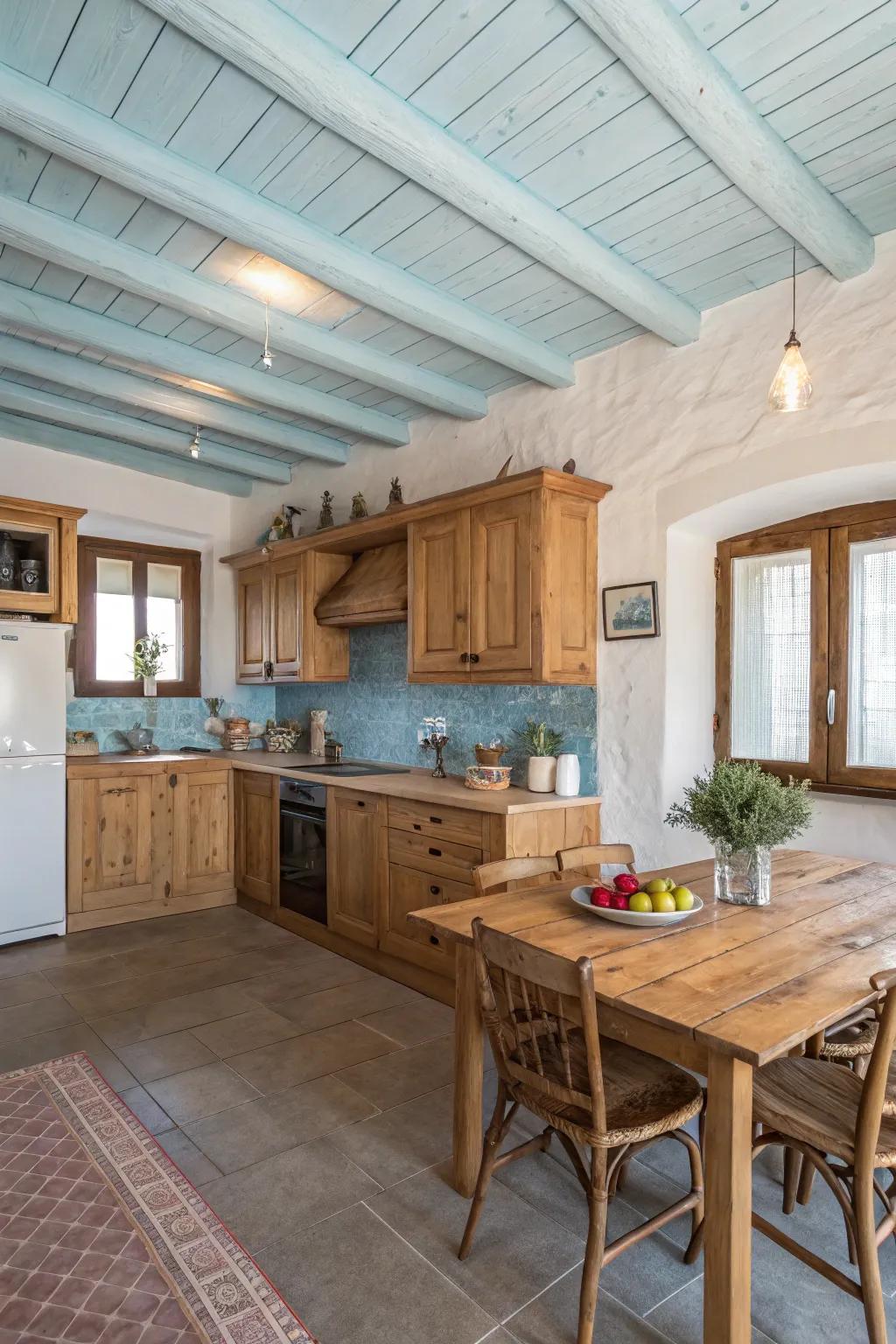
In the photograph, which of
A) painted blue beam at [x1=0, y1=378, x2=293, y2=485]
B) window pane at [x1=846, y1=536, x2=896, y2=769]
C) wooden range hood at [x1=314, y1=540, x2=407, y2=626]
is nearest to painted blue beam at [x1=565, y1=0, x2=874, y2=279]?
A: window pane at [x1=846, y1=536, x2=896, y2=769]

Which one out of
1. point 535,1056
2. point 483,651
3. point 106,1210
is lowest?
point 106,1210

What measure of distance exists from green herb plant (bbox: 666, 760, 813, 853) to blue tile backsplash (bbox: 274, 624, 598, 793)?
1.57m

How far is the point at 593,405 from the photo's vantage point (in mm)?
3893

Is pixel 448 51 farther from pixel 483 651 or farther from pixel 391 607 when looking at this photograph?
pixel 391 607

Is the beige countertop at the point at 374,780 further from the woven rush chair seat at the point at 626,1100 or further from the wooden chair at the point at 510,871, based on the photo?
the woven rush chair seat at the point at 626,1100

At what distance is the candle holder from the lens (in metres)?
4.45

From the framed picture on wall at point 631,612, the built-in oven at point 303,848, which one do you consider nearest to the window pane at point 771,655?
the framed picture on wall at point 631,612

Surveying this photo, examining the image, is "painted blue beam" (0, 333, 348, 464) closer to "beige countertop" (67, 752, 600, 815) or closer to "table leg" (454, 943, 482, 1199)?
"beige countertop" (67, 752, 600, 815)

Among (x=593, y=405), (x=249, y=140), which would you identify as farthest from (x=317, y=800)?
(x=249, y=140)

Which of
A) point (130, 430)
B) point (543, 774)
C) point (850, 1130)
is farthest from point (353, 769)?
point (850, 1130)

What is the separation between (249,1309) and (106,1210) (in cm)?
62

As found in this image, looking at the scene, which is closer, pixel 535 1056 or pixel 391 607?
pixel 535 1056

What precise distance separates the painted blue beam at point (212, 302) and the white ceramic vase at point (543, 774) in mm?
1986

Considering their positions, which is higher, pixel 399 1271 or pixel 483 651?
pixel 483 651
